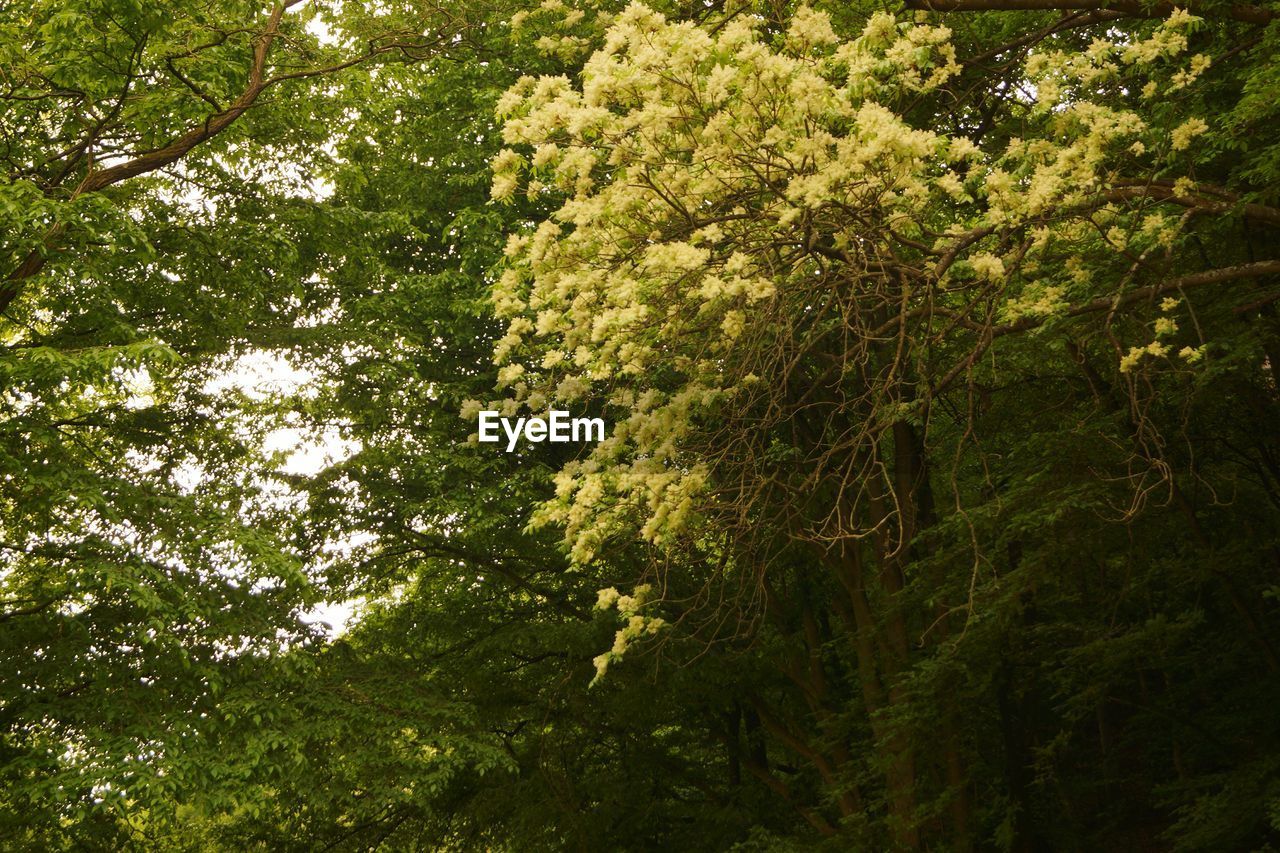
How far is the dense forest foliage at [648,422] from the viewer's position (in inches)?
225

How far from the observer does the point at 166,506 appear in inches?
389

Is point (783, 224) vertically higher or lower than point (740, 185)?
lower

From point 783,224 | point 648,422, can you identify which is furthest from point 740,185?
point 648,422

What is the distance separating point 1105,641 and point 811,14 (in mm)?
5182

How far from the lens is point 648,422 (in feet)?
21.9

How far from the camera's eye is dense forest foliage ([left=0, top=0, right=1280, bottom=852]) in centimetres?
573

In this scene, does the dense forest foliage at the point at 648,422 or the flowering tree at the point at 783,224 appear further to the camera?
the dense forest foliage at the point at 648,422

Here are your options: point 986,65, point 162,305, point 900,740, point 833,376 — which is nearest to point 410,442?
point 162,305

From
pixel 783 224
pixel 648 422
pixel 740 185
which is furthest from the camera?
pixel 648 422

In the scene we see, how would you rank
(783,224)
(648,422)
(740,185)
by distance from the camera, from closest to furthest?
(783,224), (740,185), (648,422)

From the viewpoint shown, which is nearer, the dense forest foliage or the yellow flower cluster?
the yellow flower cluster

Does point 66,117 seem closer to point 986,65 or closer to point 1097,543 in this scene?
point 986,65

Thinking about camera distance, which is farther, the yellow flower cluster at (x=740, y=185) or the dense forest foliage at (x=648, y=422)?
the dense forest foliage at (x=648, y=422)

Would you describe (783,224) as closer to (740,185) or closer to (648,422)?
(740,185)
